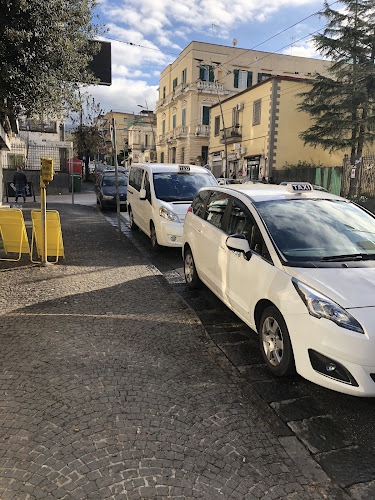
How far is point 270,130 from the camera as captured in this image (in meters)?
27.2

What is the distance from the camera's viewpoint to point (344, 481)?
2393 millimetres

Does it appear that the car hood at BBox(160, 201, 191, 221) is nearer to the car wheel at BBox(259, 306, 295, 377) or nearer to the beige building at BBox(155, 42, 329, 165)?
the car wheel at BBox(259, 306, 295, 377)

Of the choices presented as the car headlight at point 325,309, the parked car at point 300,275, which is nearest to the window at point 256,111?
the parked car at point 300,275

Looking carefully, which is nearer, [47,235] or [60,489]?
[60,489]

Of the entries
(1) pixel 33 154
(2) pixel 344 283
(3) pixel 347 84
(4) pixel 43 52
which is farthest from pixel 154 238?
(1) pixel 33 154

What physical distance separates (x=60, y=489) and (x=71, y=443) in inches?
15.1

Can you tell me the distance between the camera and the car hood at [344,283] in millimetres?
2967

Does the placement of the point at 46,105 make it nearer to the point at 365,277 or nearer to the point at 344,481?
the point at 365,277

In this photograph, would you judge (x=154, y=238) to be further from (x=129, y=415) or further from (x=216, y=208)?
(x=129, y=415)

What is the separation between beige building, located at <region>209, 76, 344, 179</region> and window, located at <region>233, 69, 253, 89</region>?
10.3 m

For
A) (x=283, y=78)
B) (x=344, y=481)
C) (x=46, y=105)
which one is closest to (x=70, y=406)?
(x=344, y=481)

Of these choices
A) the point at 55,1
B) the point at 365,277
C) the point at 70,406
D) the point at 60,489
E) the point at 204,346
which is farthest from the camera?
the point at 55,1

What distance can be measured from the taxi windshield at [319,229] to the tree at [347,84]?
63.0 feet

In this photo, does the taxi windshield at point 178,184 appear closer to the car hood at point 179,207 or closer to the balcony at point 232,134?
the car hood at point 179,207
